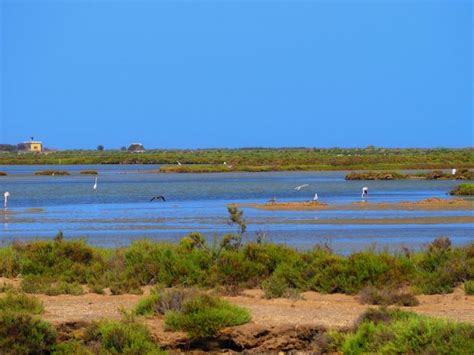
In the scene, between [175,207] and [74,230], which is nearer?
[74,230]

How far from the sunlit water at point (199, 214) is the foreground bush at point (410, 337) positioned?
10668 millimetres

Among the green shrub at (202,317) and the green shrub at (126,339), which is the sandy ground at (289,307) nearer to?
the green shrub at (202,317)

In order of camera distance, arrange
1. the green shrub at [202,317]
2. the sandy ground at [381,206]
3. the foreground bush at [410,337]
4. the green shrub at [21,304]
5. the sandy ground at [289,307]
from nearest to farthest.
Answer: the foreground bush at [410,337], the green shrub at [202,317], the sandy ground at [289,307], the green shrub at [21,304], the sandy ground at [381,206]

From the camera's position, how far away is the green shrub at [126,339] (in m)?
11.5

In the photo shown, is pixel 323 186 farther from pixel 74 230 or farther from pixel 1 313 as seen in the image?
pixel 1 313

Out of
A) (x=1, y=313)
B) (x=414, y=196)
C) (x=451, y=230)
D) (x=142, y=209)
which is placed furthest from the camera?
(x=414, y=196)

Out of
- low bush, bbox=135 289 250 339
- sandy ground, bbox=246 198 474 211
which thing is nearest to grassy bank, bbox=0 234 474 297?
low bush, bbox=135 289 250 339

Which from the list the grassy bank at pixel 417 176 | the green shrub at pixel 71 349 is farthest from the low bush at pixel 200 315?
the grassy bank at pixel 417 176

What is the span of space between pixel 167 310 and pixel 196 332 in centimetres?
74

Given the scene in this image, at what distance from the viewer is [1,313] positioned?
11945 mm

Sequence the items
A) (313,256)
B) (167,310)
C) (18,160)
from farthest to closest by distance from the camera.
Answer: (18,160), (313,256), (167,310)

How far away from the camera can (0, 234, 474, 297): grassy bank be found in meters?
15.6

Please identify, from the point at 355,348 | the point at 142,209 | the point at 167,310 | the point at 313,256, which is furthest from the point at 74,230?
the point at 355,348

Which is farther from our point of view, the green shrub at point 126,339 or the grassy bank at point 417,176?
the grassy bank at point 417,176
